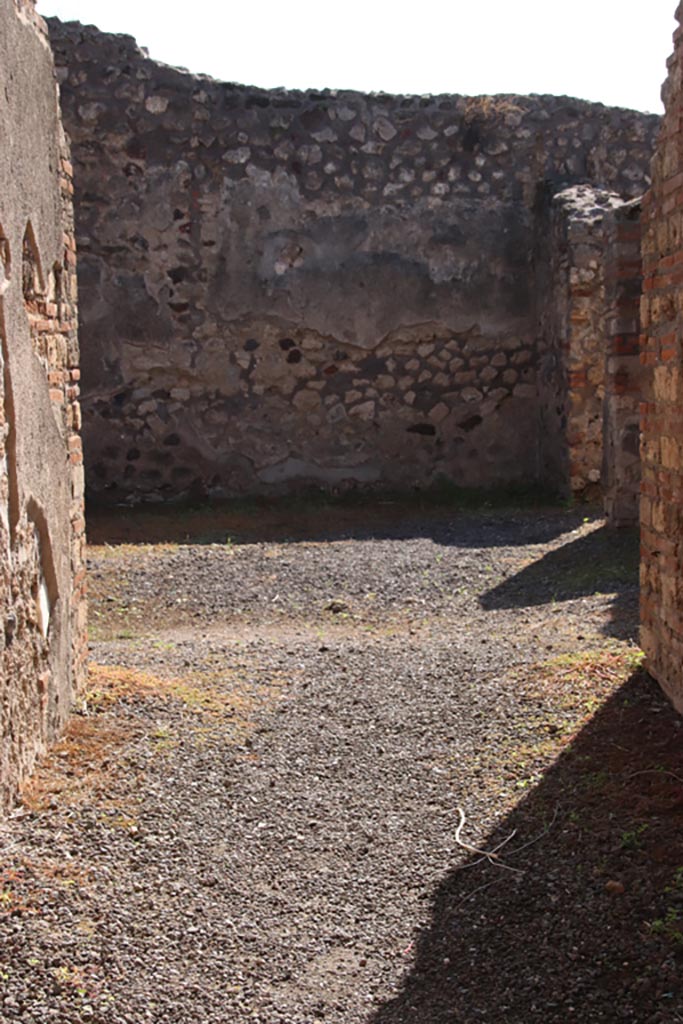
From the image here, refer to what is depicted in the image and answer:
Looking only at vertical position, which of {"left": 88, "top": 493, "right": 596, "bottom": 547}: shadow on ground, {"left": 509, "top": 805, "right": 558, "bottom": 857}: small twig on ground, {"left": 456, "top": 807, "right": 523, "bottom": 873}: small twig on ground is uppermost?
{"left": 88, "top": 493, "right": 596, "bottom": 547}: shadow on ground

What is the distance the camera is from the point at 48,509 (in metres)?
4.21

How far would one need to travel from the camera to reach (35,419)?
4.05m

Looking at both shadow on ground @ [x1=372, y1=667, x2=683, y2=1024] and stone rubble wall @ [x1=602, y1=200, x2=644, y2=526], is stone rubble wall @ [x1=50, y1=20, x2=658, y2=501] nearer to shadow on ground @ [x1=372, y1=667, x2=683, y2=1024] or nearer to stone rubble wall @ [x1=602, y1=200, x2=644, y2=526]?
stone rubble wall @ [x1=602, y1=200, x2=644, y2=526]

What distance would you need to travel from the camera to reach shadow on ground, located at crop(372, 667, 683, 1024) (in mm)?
2662

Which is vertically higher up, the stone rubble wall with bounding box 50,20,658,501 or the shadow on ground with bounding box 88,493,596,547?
the stone rubble wall with bounding box 50,20,658,501

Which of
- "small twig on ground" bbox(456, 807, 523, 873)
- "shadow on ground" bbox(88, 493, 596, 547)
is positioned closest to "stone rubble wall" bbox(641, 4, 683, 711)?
"small twig on ground" bbox(456, 807, 523, 873)

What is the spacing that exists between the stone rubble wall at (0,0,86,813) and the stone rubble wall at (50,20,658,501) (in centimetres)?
544

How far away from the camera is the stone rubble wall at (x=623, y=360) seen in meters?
7.83

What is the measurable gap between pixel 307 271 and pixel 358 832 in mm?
7485

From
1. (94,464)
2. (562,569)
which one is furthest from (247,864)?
(94,464)

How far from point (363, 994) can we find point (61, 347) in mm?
2822

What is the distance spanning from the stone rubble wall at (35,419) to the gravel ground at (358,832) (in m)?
0.26

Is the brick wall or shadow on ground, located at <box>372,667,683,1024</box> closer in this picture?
shadow on ground, located at <box>372,667,683,1024</box>

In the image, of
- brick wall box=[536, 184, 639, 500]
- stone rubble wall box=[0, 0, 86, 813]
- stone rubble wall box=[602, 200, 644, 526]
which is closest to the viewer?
stone rubble wall box=[0, 0, 86, 813]
